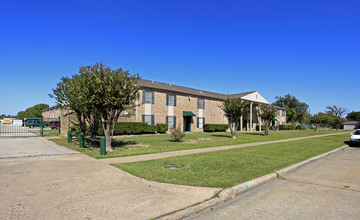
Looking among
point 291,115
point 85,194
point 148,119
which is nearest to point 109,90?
point 85,194

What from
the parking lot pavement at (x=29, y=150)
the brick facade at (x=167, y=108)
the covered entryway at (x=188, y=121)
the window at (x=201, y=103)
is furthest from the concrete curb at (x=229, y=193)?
the window at (x=201, y=103)

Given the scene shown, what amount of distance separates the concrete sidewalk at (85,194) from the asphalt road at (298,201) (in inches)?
24.4

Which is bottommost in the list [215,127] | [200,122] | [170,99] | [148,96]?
[215,127]

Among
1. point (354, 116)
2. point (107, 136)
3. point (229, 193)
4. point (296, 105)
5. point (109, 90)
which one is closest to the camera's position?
point (229, 193)

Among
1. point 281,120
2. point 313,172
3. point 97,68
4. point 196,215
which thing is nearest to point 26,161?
point 97,68

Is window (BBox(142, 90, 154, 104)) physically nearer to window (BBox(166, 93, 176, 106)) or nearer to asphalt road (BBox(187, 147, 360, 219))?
window (BBox(166, 93, 176, 106))

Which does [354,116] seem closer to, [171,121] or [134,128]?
[171,121]

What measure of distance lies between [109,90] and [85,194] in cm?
633

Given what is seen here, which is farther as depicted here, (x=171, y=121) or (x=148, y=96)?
(x=171, y=121)

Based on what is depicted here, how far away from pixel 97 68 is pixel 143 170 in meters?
6.48

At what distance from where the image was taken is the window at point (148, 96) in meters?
25.0

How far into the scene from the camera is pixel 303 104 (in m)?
84.6

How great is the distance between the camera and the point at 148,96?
25.4m

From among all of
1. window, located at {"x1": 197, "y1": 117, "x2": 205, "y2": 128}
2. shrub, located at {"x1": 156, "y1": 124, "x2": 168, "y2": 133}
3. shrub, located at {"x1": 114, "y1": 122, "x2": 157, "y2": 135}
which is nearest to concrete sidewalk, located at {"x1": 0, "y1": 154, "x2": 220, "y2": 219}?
shrub, located at {"x1": 114, "y1": 122, "x2": 157, "y2": 135}
